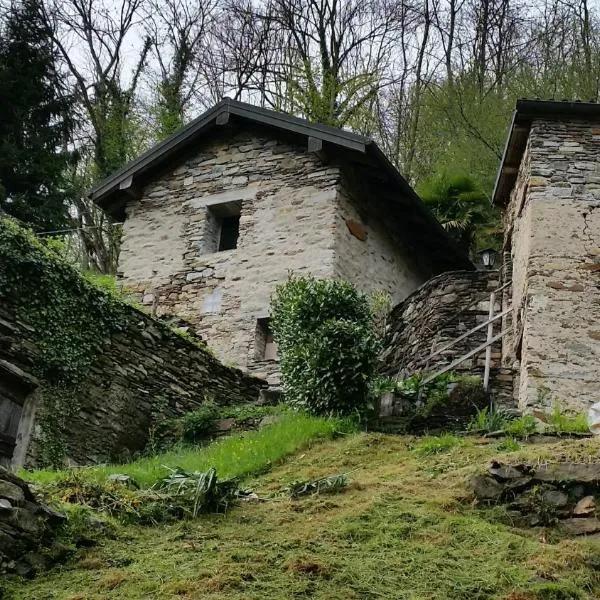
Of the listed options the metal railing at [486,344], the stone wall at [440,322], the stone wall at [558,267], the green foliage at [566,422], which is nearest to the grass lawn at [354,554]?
the green foliage at [566,422]

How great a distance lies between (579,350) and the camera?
10016mm

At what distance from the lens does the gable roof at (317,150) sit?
13.9 meters

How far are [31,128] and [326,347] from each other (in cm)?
1076

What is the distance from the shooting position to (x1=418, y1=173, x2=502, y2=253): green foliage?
56.0 ft

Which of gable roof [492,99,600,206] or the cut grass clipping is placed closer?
the cut grass clipping

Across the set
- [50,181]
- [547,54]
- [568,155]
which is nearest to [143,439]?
[568,155]

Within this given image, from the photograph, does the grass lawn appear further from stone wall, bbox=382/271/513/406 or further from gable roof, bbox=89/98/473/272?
gable roof, bbox=89/98/473/272

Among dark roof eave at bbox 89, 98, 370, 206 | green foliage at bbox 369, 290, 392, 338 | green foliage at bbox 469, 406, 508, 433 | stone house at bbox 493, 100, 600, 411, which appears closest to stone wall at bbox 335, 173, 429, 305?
green foliage at bbox 369, 290, 392, 338

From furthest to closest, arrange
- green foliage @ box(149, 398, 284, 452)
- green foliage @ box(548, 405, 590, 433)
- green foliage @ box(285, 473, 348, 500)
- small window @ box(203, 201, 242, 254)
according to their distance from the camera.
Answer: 1. small window @ box(203, 201, 242, 254)
2. green foliage @ box(149, 398, 284, 452)
3. green foliage @ box(548, 405, 590, 433)
4. green foliage @ box(285, 473, 348, 500)

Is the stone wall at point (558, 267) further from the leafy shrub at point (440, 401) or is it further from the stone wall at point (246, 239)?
the stone wall at point (246, 239)

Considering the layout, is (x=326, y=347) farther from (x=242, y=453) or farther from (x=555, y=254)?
(x=555, y=254)

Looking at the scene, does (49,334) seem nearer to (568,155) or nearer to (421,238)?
(568,155)

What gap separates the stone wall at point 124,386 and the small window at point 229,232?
2818 mm

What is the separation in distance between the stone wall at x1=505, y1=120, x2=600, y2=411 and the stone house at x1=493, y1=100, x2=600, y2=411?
10 mm
